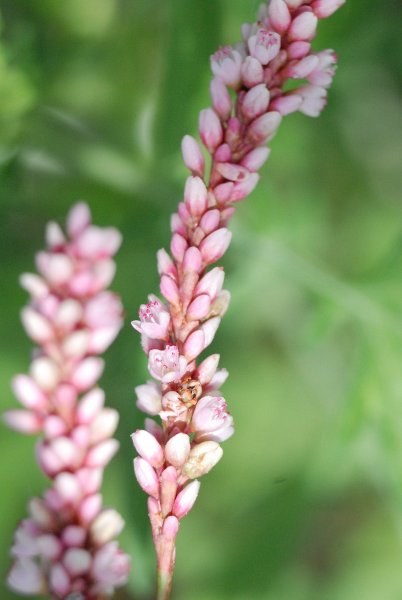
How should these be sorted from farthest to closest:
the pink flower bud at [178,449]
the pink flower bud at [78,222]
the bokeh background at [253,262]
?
the bokeh background at [253,262], the pink flower bud at [78,222], the pink flower bud at [178,449]

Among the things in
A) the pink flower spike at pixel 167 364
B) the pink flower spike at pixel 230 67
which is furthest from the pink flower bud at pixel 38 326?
the pink flower spike at pixel 230 67

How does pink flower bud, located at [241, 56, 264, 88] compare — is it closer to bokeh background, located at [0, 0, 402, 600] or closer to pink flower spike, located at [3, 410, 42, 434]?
pink flower spike, located at [3, 410, 42, 434]

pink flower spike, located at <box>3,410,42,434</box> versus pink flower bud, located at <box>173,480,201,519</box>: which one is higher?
pink flower spike, located at <box>3,410,42,434</box>

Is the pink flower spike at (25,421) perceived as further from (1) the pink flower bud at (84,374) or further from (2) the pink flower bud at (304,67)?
(2) the pink flower bud at (304,67)

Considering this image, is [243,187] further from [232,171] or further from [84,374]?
[84,374]

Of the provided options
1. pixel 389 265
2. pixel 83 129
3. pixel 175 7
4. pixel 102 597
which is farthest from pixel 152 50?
pixel 102 597

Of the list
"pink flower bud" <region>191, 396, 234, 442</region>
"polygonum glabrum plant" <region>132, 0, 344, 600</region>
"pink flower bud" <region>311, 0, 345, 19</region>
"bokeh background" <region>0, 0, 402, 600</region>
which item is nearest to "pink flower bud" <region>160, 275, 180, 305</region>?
"polygonum glabrum plant" <region>132, 0, 344, 600</region>

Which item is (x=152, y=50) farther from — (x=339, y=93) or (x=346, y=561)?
(x=346, y=561)
